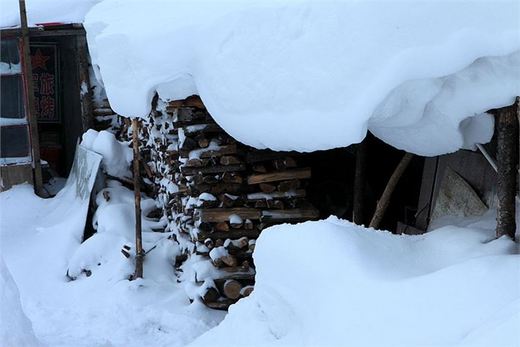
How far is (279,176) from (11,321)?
301 cm

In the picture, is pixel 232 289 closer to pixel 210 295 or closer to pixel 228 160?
pixel 210 295

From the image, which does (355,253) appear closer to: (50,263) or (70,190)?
(50,263)

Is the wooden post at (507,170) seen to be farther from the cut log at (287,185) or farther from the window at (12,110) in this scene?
the window at (12,110)

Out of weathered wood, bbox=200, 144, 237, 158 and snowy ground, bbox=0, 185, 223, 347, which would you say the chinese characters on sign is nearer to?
snowy ground, bbox=0, 185, 223, 347

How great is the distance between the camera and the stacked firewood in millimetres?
6493

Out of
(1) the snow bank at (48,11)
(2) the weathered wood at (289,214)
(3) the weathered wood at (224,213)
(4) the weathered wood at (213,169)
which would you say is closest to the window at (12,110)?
(1) the snow bank at (48,11)

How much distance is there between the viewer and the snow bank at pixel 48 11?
415 inches

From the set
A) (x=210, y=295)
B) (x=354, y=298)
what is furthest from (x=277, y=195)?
(x=354, y=298)

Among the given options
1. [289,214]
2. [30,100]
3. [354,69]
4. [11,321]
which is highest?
[354,69]

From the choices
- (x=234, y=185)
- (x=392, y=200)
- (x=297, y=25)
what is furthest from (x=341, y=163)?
(x=297, y=25)

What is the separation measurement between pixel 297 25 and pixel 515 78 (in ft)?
4.44

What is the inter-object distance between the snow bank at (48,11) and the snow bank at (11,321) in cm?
684

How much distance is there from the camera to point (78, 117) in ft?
38.0

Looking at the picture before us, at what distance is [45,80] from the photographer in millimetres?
11695
